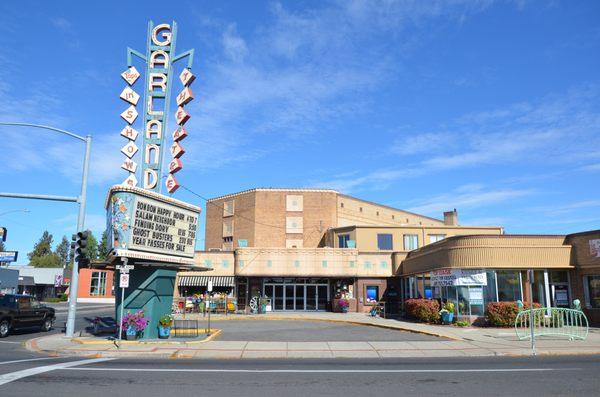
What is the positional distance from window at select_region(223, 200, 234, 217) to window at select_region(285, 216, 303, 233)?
764 centimetres

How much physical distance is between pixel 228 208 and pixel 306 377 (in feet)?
159

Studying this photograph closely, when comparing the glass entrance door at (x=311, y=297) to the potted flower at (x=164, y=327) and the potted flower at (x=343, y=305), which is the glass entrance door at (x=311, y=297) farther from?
the potted flower at (x=164, y=327)

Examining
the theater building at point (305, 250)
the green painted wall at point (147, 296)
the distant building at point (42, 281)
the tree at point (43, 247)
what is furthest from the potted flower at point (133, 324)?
the tree at point (43, 247)

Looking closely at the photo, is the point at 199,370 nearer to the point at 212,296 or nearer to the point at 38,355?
the point at 38,355

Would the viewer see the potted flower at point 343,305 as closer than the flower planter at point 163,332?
No

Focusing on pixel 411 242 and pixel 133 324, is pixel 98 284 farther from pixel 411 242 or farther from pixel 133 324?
pixel 133 324

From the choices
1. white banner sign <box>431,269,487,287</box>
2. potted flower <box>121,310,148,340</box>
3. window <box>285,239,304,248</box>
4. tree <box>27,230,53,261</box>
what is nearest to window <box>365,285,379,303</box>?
white banner sign <box>431,269,487,287</box>

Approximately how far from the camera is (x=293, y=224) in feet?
183

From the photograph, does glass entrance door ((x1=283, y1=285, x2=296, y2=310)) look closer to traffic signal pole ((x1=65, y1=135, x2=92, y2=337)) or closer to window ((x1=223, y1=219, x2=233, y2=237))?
window ((x1=223, y1=219, x2=233, y2=237))

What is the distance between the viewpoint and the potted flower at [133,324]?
20.4 m

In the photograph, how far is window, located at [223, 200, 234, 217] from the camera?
5941cm

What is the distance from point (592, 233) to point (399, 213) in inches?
1674

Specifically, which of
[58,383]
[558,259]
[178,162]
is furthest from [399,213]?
[58,383]

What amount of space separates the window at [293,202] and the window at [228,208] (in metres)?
7.37
